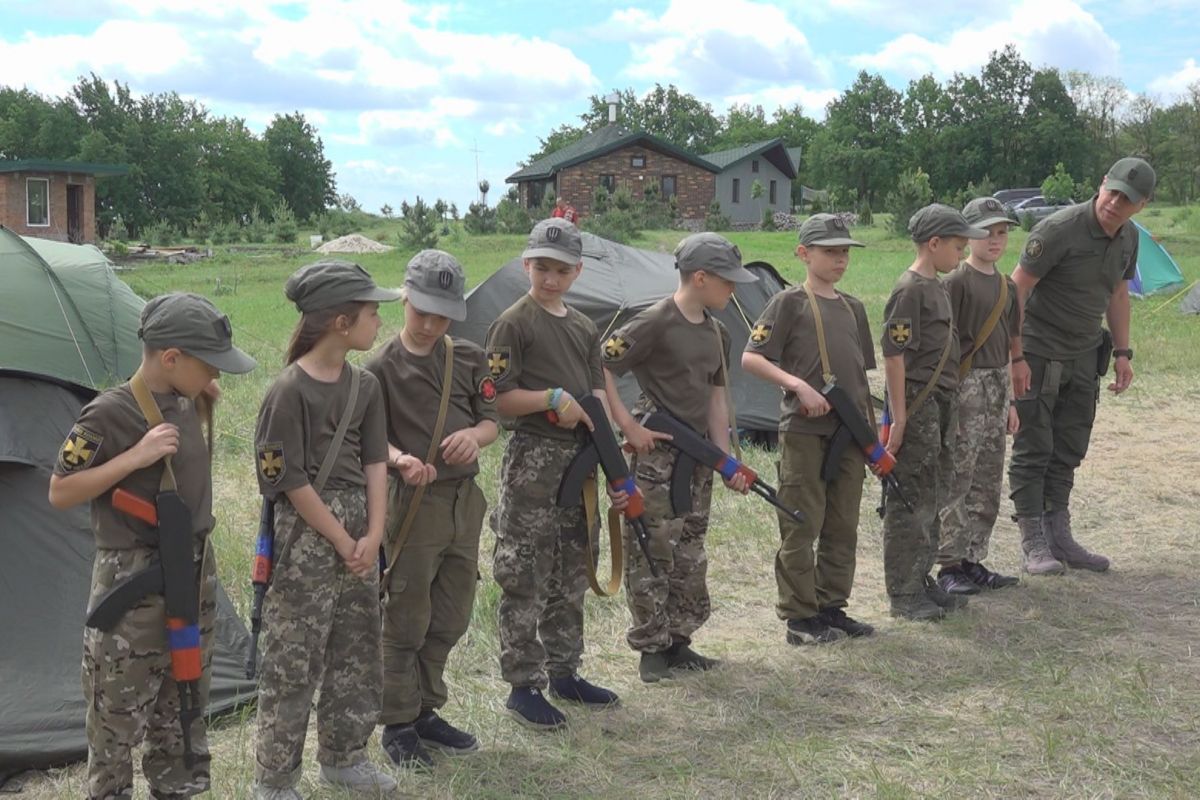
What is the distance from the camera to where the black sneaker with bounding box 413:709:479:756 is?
4.17 metres

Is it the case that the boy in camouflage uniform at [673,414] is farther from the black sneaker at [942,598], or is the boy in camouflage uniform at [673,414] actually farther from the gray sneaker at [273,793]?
the gray sneaker at [273,793]

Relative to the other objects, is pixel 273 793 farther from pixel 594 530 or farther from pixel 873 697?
pixel 873 697

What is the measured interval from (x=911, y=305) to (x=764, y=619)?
5.35 ft

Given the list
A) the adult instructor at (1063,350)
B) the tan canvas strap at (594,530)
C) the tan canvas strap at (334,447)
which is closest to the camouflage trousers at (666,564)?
the tan canvas strap at (594,530)

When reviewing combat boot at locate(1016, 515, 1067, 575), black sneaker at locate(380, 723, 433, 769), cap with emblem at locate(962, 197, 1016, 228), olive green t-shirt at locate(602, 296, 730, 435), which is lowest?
black sneaker at locate(380, 723, 433, 769)

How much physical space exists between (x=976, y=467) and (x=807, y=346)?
57.2 inches

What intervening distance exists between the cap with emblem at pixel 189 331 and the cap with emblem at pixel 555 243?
1285mm

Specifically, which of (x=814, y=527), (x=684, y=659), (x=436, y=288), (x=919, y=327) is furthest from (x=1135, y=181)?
(x=436, y=288)

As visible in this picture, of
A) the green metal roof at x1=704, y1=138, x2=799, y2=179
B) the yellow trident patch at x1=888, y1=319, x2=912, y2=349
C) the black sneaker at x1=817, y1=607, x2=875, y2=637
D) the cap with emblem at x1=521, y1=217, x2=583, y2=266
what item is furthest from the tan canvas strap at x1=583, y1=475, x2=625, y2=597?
the green metal roof at x1=704, y1=138, x2=799, y2=179

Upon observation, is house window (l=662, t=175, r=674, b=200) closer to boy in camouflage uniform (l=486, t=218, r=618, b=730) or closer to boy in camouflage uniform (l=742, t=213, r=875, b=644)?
boy in camouflage uniform (l=742, t=213, r=875, b=644)

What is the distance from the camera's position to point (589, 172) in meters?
47.6

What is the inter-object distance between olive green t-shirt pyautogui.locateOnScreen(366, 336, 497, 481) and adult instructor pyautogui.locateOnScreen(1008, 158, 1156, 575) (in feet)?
11.3

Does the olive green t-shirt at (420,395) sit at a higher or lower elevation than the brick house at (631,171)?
lower

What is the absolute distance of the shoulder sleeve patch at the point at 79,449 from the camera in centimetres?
321
